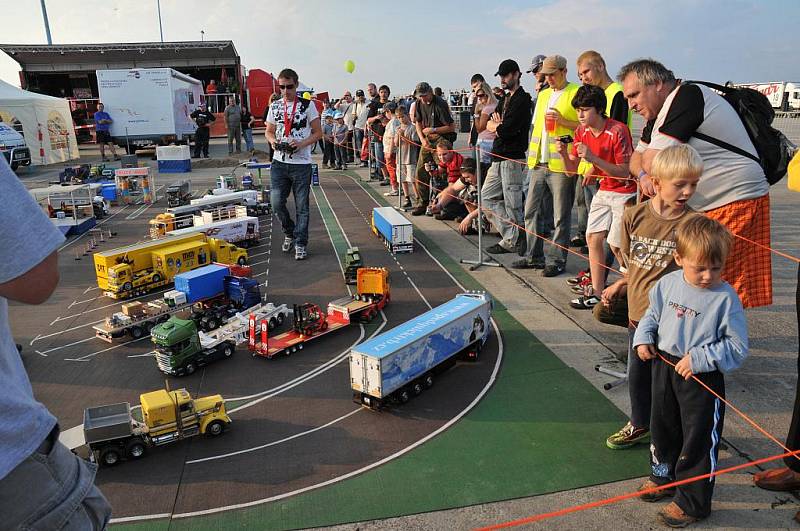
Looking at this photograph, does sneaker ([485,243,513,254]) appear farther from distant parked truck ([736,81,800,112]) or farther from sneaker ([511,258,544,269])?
distant parked truck ([736,81,800,112])

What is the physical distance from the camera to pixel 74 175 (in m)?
18.4

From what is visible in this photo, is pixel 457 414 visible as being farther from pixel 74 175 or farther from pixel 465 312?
pixel 74 175

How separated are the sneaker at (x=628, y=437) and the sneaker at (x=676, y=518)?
0.76 meters

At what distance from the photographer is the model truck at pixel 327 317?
620 centimetres

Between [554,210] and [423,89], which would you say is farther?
[423,89]

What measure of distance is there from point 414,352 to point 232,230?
622 cm

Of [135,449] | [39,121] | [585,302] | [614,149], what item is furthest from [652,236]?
[39,121]

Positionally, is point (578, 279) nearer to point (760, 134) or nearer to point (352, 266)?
point (352, 266)

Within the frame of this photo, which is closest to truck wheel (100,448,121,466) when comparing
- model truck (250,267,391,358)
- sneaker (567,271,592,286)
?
model truck (250,267,391,358)

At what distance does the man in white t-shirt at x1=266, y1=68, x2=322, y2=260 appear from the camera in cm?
956

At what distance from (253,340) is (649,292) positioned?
4.14 metres

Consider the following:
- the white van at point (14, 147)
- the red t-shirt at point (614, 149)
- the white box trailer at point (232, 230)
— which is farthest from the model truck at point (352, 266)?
the white van at point (14, 147)

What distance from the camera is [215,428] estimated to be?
4.75 m

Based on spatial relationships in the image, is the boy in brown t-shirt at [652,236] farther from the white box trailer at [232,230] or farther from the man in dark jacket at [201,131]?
the man in dark jacket at [201,131]
